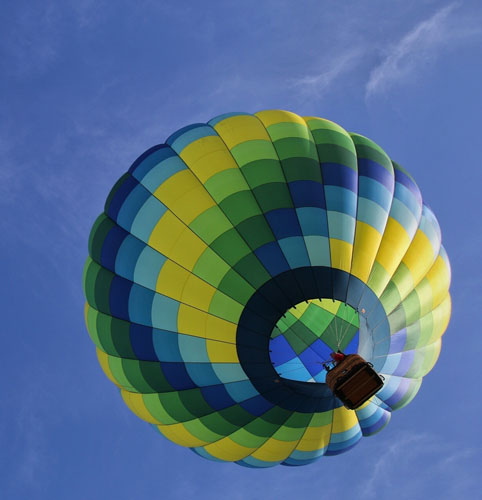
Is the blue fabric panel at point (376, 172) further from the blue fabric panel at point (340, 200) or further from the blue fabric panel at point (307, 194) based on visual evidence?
the blue fabric panel at point (307, 194)

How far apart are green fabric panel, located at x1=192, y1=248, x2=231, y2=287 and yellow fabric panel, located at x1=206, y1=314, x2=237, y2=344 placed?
58 centimetres

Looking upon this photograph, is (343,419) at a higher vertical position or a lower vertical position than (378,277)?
lower

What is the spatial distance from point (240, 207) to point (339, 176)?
5.93 ft

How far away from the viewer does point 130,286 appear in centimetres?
1204

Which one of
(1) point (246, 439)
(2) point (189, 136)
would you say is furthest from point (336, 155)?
(1) point (246, 439)

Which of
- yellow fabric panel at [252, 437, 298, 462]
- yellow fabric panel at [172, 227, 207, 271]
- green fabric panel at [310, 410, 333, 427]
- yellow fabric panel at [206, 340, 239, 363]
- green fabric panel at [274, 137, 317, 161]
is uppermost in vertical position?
green fabric panel at [274, 137, 317, 161]

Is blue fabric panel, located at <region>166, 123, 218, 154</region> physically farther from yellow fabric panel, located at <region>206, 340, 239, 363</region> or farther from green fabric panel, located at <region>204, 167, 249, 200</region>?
yellow fabric panel, located at <region>206, 340, 239, 363</region>

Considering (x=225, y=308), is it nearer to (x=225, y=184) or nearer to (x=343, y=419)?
(x=225, y=184)

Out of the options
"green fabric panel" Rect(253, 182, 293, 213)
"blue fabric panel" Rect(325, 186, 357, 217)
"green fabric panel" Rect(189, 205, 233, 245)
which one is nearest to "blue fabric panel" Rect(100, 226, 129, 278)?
"green fabric panel" Rect(189, 205, 233, 245)

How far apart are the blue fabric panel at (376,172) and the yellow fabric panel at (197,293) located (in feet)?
11.2

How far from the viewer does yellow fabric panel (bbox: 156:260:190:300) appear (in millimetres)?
11227

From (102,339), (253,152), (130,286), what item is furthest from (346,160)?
(102,339)

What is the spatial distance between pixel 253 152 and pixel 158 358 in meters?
3.90

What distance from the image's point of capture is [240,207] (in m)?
11.2
